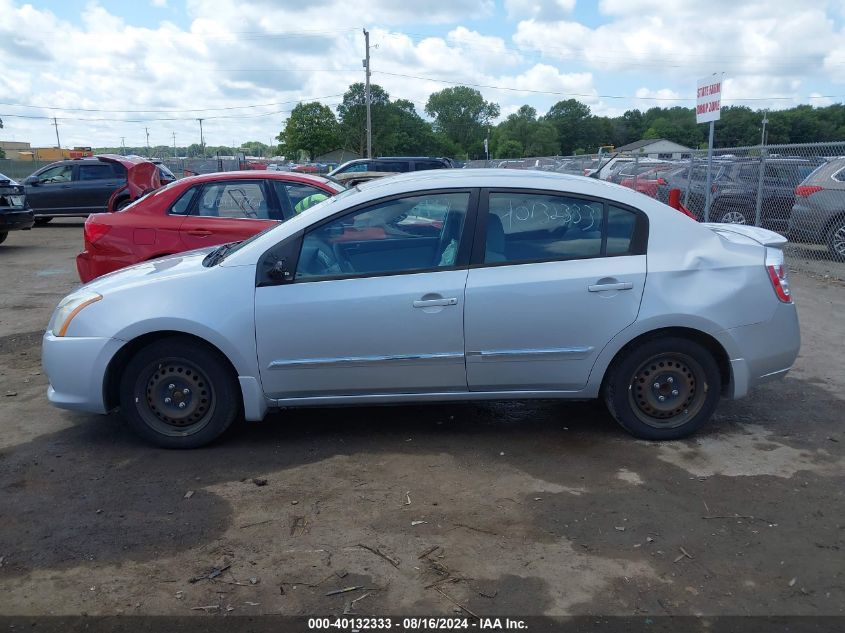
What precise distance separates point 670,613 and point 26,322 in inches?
299

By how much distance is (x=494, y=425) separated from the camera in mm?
5023

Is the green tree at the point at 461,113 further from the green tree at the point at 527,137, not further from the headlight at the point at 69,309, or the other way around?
the headlight at the point at 69,309

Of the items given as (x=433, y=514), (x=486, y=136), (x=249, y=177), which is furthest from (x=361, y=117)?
(x=433, y=514)

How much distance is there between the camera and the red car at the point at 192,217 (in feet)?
24.2

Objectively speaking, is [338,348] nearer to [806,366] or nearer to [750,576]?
[750,576]

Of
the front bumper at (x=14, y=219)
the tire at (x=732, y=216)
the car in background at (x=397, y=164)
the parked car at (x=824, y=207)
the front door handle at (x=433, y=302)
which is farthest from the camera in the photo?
the car in background at (x=397, y=164)

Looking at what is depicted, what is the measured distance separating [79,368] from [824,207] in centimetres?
1192

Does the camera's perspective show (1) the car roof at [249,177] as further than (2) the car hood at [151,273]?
Yes

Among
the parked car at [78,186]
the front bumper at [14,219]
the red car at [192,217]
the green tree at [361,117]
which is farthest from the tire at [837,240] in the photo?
the green tree at [361,117]

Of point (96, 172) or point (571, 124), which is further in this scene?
point (571, 124)

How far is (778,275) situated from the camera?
4602 millimetres

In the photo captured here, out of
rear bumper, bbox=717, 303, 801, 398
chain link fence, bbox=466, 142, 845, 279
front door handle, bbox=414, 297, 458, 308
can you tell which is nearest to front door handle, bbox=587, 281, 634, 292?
rear bumper, bbox=717, 303, 801, 398

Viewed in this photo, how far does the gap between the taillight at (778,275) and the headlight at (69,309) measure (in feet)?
13.6

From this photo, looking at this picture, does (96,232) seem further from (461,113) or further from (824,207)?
(461,113)
